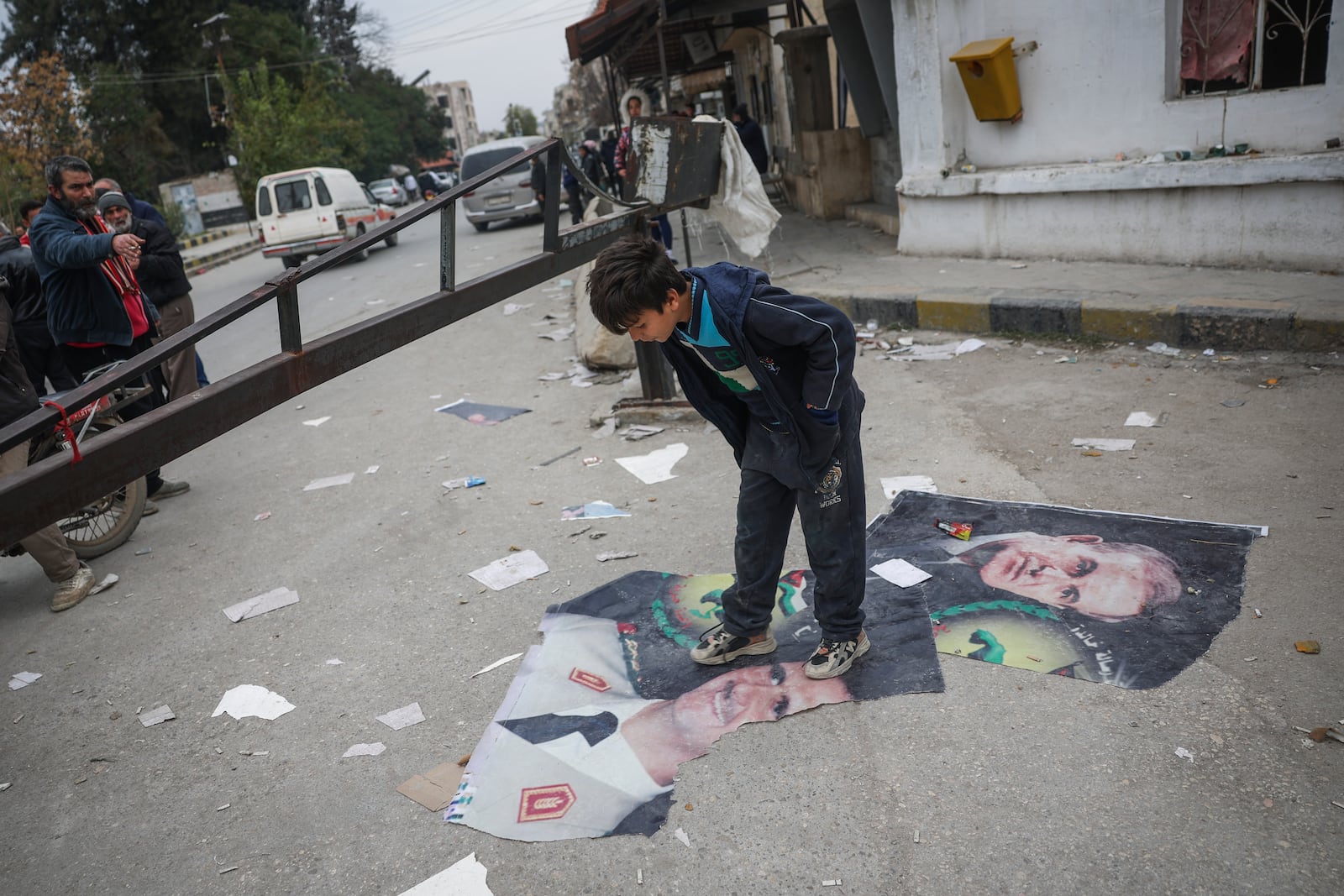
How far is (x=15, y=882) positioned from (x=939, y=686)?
2.44 metres

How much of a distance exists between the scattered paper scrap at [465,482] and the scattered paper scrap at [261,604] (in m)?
1.09

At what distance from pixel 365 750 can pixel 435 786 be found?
0.34 meters

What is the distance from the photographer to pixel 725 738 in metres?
2.44

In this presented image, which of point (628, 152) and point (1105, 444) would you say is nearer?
point (1105, 444)

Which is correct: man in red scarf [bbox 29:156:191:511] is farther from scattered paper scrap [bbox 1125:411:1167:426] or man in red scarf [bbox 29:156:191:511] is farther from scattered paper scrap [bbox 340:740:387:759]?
scattered paper scrap [bbox 1125:411:1167:426]

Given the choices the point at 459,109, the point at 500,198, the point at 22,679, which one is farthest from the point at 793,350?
the point at 459,109

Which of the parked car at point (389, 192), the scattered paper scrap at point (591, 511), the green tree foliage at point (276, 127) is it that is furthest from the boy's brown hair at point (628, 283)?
the parked car at point (389, 192)

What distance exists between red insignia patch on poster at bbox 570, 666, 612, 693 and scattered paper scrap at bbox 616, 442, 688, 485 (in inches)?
63.3

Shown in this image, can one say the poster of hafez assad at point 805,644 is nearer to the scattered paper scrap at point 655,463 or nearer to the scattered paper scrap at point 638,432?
the scattered paper scrap at point 655,463

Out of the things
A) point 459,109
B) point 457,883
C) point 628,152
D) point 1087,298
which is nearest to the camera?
point 457,883

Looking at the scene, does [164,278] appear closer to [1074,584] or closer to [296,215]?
[1074,584]

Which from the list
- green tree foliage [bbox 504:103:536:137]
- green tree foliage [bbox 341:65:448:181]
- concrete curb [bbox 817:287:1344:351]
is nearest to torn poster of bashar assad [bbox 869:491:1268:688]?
concrete curb [bbox 817:287:1344:351]

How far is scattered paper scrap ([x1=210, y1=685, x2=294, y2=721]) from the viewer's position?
2.90 metres

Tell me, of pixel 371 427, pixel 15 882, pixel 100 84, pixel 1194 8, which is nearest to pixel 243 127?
pixel 100 84
